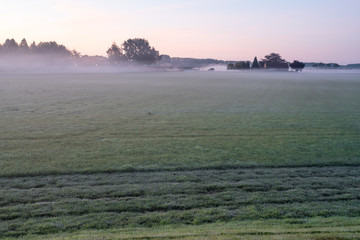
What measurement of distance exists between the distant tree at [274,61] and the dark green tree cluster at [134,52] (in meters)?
44.6

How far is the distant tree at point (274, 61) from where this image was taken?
447 ft

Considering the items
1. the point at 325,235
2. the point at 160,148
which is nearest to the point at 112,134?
the point at 160,148

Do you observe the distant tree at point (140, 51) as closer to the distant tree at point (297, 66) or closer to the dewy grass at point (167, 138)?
the distant tree at point (297, 66)

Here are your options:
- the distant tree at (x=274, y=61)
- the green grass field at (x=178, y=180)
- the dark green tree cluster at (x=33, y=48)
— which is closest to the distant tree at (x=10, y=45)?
the dark green tree cluster at (x=33, y=48)

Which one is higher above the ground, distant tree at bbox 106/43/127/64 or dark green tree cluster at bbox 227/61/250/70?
distant tree at bbox 106/43/127/64

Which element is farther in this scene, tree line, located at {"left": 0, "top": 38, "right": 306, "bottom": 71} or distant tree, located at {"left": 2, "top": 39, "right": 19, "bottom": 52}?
tree line, located at {"left": 0, "top": 38, "right": 306, "bottom": 71}

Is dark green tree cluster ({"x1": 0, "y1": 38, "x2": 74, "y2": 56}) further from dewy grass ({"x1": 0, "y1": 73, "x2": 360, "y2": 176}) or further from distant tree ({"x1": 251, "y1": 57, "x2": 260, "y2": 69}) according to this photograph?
dewy grass ({"x1": 0, "y1": 73, "x2": 360, "y2": 176})

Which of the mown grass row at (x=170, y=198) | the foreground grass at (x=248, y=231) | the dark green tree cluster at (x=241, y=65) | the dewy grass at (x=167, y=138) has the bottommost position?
the dark green tree cluster at (x=241, y=65)

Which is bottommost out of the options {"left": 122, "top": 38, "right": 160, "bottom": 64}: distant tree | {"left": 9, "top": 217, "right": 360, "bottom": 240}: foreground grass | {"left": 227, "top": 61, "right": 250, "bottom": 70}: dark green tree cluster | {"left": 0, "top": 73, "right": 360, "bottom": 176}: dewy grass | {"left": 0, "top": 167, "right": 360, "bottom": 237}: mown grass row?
{"left": 227, "top": 61, "right": 250, "bottom": 70}: dark green tree cluster

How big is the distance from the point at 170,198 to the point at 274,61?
456 ft

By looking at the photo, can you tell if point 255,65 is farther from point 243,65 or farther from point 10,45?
point 10,45

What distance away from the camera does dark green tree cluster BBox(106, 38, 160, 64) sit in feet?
459

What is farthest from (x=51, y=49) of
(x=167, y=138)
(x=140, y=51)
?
(x=167, y=138)


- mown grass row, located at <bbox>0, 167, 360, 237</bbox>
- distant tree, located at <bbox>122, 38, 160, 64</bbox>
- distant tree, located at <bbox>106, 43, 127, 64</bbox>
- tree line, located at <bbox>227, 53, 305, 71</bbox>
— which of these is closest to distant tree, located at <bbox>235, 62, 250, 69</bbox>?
tree line, located at <bbox>227, 53, 305, 71</bbox>
